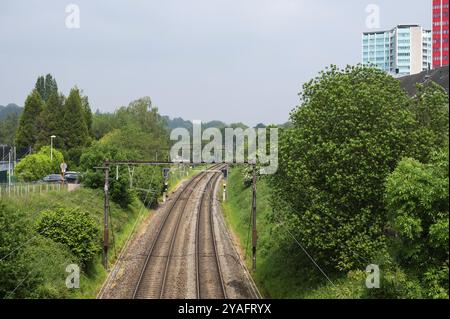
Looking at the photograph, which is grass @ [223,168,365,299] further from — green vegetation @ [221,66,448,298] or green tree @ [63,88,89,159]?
green tree @ [63,88,89,159]

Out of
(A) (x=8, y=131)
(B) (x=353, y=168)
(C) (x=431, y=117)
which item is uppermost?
(A) (x=8, y=131)

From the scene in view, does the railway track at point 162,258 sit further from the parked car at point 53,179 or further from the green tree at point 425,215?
the parked car at point 53,179

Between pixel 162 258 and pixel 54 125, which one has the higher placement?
pixel 54 125

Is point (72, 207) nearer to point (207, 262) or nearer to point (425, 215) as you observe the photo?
point (207, 262)

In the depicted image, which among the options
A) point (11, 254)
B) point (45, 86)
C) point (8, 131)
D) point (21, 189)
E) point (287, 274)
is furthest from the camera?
point (8, 131)

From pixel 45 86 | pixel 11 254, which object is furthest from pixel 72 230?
pixel 45 86

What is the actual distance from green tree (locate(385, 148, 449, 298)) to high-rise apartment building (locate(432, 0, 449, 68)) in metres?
120

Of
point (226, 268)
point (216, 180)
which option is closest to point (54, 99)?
point (216, 180)

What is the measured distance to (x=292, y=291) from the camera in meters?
26.0

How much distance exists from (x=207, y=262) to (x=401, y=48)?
147520 mm

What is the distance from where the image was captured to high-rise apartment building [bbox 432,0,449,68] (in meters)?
129

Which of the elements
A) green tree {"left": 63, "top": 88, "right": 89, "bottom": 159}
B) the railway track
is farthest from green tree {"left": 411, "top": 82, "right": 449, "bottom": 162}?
green tree {"left": 63, "top": 88, "right": 89, "bottom": 159}

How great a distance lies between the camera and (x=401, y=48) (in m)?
164

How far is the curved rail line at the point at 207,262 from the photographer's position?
27.7 meters
